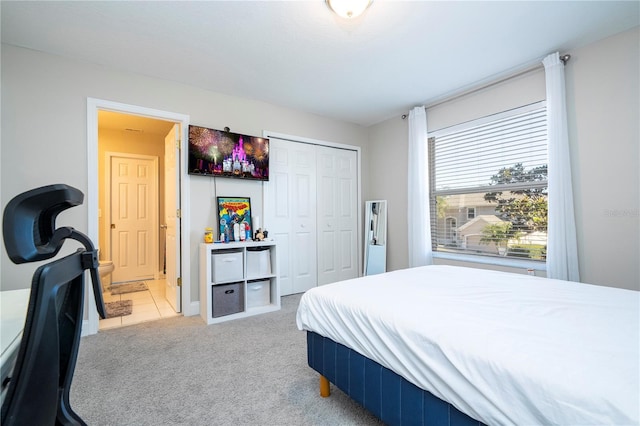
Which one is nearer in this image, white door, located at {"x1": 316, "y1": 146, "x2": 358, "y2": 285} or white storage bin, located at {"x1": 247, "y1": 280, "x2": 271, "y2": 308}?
white storage bin, located at {"x1": 247, "y1": 280, "x2": 271, "y2": 308}

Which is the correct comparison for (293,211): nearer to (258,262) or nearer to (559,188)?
(258,262)

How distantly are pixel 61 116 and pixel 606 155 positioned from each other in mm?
4711

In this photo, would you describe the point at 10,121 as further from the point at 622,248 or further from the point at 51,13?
the point at 622,248

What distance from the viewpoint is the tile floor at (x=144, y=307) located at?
295cm

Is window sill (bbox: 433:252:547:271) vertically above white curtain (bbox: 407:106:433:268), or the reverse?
white curtain (bbox: 407:106:433:268)

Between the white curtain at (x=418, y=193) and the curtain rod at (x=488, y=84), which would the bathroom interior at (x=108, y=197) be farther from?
the curtain rod at (x=488, y=84)

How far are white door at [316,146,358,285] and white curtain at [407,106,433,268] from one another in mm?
971

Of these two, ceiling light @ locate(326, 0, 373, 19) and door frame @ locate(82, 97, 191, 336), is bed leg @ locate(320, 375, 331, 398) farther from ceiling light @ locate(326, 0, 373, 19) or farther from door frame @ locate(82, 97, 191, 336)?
ceiling light @ locate(326, 0, 373, 19)

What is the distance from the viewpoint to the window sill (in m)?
2.79

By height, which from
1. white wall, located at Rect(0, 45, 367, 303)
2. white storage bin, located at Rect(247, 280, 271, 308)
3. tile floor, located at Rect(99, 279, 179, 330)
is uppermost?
white wall, located at Rect(0, 45, 367, 303)

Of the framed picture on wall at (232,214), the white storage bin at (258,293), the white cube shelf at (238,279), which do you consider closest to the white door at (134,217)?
the framed picture on wall at (232,214)

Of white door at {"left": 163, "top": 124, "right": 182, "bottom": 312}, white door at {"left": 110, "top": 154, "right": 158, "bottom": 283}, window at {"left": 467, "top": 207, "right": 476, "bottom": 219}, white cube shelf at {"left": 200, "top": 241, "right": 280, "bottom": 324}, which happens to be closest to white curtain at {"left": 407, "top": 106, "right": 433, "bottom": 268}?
window at {"left": 467, "top": 207, "right": 476, "bottom": 219}

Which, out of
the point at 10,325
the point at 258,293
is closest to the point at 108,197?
the point at 258,293

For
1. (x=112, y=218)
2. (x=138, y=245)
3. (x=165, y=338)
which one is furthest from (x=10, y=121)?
(x=138, y=245)
